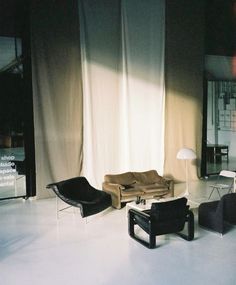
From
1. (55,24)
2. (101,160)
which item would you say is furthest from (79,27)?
(101,160)

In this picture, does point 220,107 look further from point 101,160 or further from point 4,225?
point 4,225

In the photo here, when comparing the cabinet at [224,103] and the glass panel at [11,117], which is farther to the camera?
the cabinet at [224,103]

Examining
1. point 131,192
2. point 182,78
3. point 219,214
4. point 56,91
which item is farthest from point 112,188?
point 182,78

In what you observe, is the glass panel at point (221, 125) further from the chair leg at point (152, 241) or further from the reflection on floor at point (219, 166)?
the chair leg at point (152, 241)

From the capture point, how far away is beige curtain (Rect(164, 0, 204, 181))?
958 centimetres

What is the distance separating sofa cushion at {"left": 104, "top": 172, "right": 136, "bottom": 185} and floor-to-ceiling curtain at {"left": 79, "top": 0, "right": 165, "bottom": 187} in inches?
39.4

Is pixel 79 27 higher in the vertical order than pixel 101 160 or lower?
higher

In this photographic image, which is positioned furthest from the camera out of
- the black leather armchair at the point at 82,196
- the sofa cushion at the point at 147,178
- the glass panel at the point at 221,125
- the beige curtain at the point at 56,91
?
the glass panel at the point at 221,125

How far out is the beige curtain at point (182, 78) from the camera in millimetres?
9578

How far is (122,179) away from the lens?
8.06 m

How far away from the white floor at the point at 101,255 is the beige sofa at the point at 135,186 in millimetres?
631

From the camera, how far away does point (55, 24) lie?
26.4 feet

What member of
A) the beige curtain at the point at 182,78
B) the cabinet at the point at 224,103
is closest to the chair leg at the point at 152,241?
the beige curtain at the point at 182,78

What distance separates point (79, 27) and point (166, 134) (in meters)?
3.53
